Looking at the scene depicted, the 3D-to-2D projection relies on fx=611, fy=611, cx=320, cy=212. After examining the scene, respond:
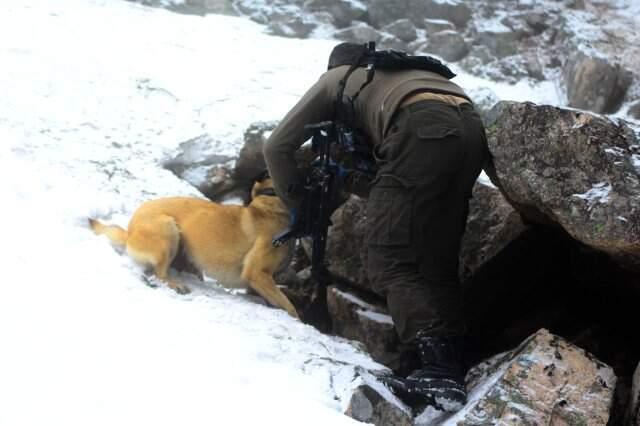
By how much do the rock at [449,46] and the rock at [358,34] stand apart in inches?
47.9

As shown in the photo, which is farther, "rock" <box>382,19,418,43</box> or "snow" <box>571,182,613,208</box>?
"rock" <box>382,19,418,43</box>

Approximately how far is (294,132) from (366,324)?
5.76ft

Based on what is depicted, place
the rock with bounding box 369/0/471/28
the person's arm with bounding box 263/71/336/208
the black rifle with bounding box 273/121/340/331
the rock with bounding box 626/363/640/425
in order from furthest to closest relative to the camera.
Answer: the rock with bounding box 369/0/471/28 → the black rifle with bounding box 273/121/340/331 → the person's arm with bounding box 263/71/336/208 → the rock with bounding box 626/363/640/425

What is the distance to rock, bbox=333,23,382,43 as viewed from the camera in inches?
532

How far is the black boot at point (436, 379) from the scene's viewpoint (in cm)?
334

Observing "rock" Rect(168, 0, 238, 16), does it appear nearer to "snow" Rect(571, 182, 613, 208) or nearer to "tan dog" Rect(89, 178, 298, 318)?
"tan dog" Rect(89, 178, 298, 318)

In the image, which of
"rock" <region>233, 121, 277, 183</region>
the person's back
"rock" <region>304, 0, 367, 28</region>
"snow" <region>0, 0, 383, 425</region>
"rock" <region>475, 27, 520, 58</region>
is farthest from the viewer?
"rock" <region>304, 0, 367, 28</region>

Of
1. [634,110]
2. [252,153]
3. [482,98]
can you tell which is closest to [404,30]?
[634,110]

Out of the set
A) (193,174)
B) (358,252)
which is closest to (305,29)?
(193,174)

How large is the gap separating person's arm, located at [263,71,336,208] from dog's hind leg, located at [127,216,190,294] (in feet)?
3.46

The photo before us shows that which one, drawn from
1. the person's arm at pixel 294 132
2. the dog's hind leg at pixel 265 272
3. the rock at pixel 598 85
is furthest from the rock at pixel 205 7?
the person's arm at pixel 294 132

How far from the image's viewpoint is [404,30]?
13.6m

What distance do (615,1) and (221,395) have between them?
45.3 feet

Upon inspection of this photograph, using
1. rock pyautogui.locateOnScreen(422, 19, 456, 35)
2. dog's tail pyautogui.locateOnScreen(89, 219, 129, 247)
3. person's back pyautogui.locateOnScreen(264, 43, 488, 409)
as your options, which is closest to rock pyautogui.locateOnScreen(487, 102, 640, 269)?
person's back pyautogui.locateOnScreen(264, 43, 488, 409)
